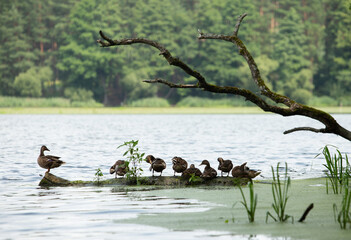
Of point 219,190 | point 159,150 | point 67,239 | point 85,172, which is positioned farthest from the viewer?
point 159,150

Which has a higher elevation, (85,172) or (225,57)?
(225,57)

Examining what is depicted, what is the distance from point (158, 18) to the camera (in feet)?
275

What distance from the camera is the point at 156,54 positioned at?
8450cm

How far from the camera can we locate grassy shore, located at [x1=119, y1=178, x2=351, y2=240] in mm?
7707

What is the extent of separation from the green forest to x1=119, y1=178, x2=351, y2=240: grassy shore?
223 feet

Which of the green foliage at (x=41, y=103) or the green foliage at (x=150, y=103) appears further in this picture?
the green foliage at (x=150, y=103)

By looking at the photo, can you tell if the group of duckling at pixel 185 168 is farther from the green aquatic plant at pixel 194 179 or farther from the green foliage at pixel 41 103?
the green foliage at pixel 41 103

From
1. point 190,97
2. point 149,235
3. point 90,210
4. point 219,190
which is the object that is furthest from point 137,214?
point 190,97

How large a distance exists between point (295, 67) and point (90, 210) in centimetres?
7569

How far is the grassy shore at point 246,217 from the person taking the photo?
7707 mm

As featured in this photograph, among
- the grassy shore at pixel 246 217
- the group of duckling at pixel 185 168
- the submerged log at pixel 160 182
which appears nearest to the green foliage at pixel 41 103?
the group of duckling at pixel 185 168

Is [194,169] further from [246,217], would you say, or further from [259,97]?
[246,217]

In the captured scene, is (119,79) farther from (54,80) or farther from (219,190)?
(219,190)

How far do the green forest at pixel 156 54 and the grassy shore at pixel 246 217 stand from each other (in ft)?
223
